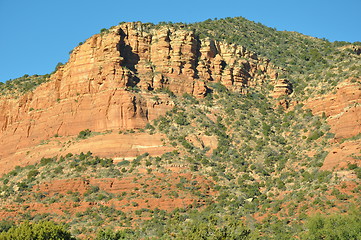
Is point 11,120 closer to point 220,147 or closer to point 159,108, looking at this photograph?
point 159,108

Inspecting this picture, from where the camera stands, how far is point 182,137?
92000 millimetres

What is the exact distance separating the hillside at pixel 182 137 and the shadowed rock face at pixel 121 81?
202 millimetres

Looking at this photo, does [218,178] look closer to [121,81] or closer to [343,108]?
[343,108]

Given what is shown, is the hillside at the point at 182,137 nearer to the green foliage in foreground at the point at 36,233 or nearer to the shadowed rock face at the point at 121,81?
the shadowed rock face at the point at 121,81

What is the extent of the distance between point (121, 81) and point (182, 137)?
12.6 meters

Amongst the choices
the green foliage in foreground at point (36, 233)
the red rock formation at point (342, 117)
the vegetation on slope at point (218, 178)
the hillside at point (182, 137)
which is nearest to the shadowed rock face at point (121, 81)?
the hillside at point (182, 137)

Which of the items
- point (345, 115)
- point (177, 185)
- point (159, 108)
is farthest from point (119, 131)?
point (345, 115)

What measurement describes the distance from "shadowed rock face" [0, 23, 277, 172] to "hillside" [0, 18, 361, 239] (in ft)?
0.66

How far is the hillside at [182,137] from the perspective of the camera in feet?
257

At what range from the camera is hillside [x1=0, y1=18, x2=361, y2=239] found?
78438 mm

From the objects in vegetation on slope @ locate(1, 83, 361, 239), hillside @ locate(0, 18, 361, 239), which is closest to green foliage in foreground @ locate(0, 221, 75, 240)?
vegetation on slope @ locate(1, 83, 361, 239)

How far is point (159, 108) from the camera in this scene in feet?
316

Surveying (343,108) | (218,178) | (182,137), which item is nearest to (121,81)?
(182,137)

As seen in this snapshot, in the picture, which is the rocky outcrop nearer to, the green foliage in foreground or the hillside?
the hillside
